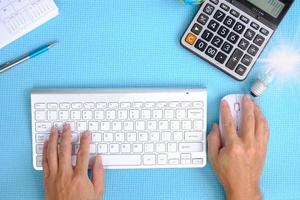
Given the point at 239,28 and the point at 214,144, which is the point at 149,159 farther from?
the point at 239,28

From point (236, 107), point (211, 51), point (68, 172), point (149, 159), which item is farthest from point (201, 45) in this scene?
point (68, 172)

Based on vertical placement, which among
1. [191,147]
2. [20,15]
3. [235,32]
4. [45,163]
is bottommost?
[45,163]

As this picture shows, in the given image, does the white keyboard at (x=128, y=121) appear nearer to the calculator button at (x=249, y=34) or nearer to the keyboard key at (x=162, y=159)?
the keyboard key at (x=162, y=159)

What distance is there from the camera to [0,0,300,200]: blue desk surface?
2.81 feet

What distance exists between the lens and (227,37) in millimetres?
844

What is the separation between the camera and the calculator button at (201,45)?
2.77 ft

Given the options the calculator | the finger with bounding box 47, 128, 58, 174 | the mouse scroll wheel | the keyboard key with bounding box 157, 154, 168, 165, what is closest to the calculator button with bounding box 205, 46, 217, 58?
the calculator

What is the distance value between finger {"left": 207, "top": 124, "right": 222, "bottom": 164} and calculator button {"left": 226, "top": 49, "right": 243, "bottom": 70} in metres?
0.12

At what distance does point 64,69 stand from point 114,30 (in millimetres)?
122

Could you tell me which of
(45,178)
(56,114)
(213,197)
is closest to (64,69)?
(56,114)

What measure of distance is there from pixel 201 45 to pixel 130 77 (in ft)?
0.49

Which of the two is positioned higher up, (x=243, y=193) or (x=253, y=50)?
(x=253, y=50)

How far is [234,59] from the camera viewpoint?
0.84 metres

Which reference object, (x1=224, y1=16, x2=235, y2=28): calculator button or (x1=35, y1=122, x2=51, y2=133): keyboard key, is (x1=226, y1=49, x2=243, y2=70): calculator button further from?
(x1=35, y1=122, x2=51, y2=133): keyboard key
